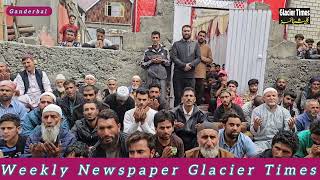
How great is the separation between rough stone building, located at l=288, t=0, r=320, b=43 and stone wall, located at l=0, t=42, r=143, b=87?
29.4 ft

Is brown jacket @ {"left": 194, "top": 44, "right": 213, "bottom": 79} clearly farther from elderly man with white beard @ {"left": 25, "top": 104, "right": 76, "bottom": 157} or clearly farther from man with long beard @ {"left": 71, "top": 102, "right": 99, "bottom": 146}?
elderly man with white beard @ {"left": 25, "top": 104, "right": 76, "bottom": 157}

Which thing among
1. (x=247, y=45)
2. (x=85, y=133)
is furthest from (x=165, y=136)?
(x=247, y=45)

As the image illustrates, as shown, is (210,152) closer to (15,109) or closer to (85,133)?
(85,133)

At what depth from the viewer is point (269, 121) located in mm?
6609

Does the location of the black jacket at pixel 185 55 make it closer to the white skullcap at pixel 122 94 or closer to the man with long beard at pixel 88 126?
the white skullcap at pixel 122 94

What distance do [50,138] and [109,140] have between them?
0.87 metres

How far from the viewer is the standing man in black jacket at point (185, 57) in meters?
8.27

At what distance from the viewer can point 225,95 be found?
6.98m

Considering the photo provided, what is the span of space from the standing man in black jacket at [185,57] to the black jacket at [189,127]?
5.77 ft

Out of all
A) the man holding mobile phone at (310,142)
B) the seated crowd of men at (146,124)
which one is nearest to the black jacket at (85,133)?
the seated crowd of men at (146,124)

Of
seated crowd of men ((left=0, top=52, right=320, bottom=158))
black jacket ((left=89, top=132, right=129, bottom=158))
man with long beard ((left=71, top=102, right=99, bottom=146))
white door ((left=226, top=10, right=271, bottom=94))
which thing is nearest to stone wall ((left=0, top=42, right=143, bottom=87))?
seated crowd of men ((left=0, top=52, right=320, bottom=158))

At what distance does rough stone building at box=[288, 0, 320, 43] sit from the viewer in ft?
53.8

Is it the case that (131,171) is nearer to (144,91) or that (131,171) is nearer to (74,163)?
(74,163)

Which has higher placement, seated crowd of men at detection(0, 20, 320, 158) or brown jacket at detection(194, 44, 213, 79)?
brown jacket at detection(194, 44, 213, 79)
